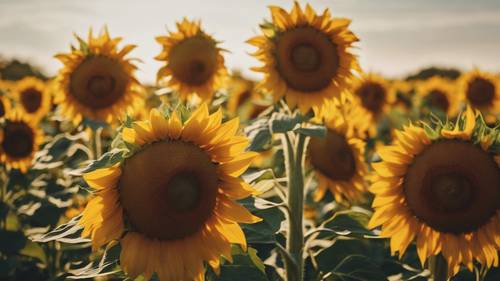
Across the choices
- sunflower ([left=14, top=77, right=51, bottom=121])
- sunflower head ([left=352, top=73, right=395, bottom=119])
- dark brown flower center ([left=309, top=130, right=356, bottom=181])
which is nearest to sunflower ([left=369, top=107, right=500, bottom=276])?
dark brown flower center ([left=309, top=130, right=356, bottom=181])

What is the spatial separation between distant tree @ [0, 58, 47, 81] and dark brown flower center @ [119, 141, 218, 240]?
47.3ft

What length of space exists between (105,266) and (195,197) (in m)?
0.59

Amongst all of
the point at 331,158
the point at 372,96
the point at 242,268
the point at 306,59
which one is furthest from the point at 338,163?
the point at 372,96

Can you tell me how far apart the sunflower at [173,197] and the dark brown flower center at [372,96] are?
6.81 meters

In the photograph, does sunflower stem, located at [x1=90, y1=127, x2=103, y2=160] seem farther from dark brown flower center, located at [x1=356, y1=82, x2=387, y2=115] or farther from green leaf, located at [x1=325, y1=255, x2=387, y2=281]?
dark brown flower center, located at [x1=356, y1=82, x2=387, y2=115]

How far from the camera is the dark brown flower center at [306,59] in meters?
4.09

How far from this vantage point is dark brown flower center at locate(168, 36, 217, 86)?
5598 mm

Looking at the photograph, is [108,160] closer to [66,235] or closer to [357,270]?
[66,235]

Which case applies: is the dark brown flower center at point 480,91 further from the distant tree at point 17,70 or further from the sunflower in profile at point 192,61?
the distant tree at point 17,70

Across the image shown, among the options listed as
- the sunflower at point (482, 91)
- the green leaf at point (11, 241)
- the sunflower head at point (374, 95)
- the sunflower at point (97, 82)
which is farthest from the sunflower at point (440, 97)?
the green leaf at point (11, 241)

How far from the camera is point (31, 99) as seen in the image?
840 cm

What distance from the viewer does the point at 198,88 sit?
567 centimetres

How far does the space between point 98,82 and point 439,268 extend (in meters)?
3.55

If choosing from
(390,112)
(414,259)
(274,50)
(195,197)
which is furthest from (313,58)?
(390,112)
